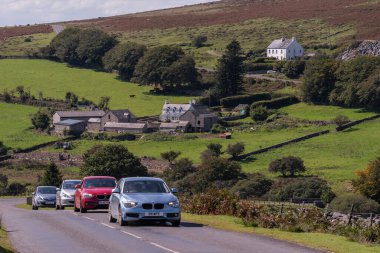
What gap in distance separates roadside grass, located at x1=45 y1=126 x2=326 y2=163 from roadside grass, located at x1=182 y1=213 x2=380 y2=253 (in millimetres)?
68068

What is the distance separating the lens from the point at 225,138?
356 feet

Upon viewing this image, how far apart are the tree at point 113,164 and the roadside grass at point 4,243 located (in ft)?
171

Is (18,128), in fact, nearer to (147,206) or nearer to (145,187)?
(145,187)

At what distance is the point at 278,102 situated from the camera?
127 meters

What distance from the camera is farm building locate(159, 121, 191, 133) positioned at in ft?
394

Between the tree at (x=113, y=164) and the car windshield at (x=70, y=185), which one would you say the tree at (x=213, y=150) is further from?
the car windshield at (x=70, y=185)

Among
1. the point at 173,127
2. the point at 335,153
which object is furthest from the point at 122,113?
the point at 335,153

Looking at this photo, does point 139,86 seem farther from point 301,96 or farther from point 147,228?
point 147,228

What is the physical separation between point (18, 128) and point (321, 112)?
4207 centimetres

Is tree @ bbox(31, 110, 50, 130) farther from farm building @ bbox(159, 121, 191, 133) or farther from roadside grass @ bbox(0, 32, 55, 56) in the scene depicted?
roadside grass @ bbox(0, 32, 55, 56)

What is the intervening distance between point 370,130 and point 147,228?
83.6m

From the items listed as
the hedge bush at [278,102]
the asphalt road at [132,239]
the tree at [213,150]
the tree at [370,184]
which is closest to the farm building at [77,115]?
the hedge bush at [278,102]

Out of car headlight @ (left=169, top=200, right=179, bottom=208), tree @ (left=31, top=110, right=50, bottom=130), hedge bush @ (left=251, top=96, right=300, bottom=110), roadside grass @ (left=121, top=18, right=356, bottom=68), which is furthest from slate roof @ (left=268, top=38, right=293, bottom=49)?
car headlight @ (left=169, top=200, right=179, bottom=208)

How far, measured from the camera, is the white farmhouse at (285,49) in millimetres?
161750
